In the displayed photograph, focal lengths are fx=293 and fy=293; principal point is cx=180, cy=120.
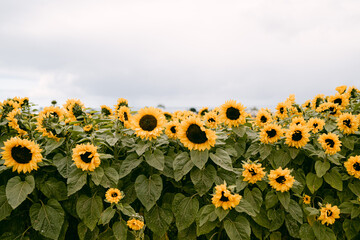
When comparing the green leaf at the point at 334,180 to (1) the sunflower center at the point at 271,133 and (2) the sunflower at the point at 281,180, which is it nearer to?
(2) the sunflower at the point at 281,180

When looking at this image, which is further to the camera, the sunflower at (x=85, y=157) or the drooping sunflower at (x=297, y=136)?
the drooping sunflower at (x=297, y=136)

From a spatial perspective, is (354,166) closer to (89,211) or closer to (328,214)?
(328,214)

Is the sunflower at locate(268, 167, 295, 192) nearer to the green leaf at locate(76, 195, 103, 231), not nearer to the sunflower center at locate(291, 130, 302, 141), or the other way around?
the sunflower center at locate(291, 130, 302, 141)

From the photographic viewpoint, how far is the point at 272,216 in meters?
2.84

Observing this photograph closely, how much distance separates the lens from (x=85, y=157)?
259 cm

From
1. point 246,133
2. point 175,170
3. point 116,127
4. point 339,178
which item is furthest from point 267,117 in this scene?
point 116,127

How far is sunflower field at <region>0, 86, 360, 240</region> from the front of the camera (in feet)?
8.52

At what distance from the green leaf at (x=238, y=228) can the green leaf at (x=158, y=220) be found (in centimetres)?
55

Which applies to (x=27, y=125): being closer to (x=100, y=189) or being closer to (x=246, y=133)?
(x=100, y=189)

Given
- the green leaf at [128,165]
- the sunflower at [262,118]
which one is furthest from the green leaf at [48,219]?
the sunflower at [262,118]

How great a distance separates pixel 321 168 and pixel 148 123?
72.0 inches

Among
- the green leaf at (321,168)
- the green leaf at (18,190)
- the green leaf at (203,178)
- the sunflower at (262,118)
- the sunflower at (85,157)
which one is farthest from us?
the sunflower at (262,118)

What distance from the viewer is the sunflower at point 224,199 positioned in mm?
2475

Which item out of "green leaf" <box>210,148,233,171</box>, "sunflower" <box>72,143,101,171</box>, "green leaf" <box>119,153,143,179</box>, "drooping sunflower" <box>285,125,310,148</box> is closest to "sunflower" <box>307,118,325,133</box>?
"drooping sunflower" <box>285,125,310,148</box>
